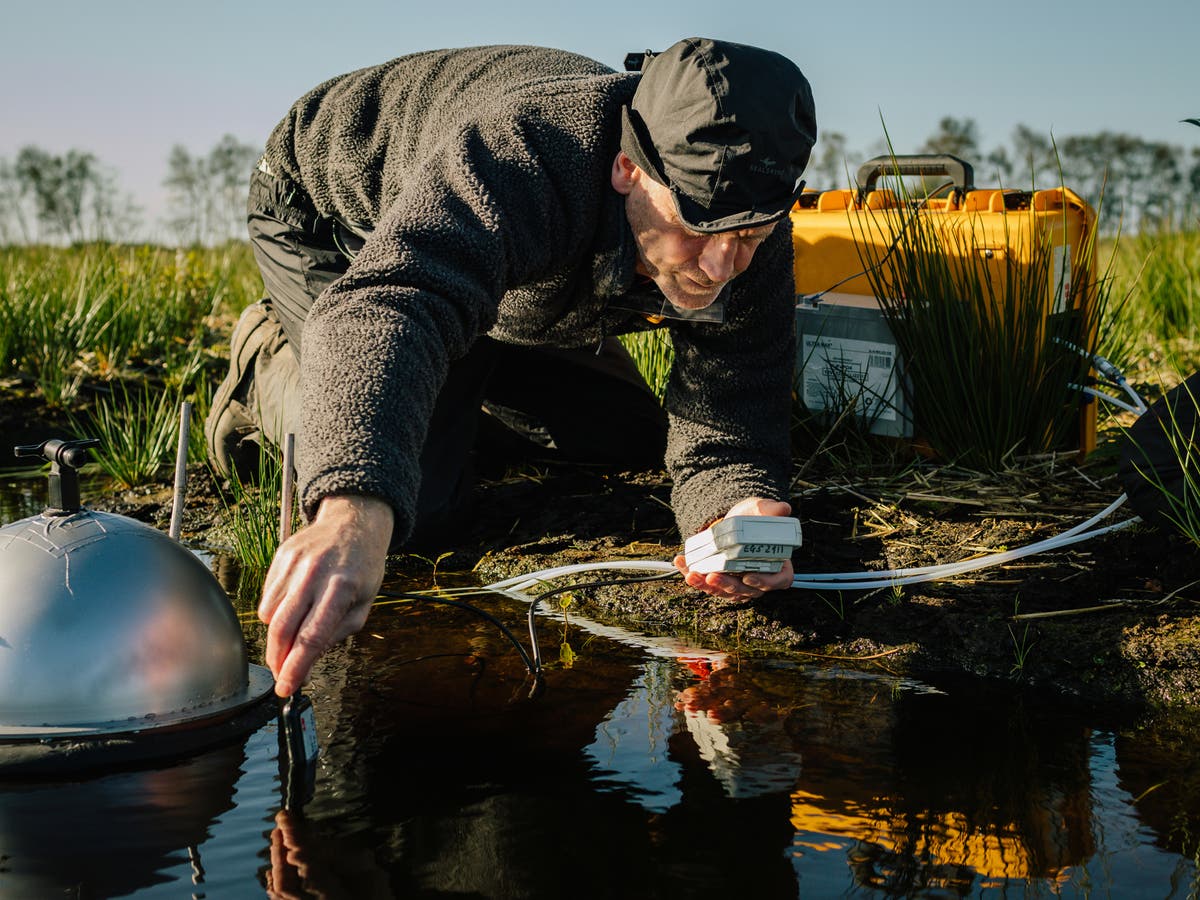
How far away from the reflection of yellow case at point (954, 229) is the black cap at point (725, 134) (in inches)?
53.2

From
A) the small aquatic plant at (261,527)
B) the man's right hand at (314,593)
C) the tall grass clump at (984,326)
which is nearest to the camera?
the man's right hand at (314,593)

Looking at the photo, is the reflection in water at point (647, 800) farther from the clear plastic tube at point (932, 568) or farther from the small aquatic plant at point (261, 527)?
the small aquatic plant at point (261, 527)

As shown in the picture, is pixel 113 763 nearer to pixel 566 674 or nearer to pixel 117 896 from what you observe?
pixel 117 896

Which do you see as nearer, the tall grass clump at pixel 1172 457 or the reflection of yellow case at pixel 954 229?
the tall grass clump at pixel 1172 457

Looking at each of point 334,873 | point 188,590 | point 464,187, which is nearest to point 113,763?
point 188,590

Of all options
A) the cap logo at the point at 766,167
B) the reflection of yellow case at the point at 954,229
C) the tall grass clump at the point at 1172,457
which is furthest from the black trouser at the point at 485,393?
the tall grass clump at the point at 1172,457

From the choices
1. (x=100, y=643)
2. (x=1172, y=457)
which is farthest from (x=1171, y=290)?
(x=100, y=643)

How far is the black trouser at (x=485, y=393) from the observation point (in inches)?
150

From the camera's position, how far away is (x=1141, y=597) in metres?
3.05

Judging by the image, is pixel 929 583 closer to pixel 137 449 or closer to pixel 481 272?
pixel 481 272

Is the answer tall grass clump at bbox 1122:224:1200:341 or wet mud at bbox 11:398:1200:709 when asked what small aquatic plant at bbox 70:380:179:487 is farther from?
tall grass clump at bbox 1122:224:1200:341

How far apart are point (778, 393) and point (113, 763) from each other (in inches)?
76.3

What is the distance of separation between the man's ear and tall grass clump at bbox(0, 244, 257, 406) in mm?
3862

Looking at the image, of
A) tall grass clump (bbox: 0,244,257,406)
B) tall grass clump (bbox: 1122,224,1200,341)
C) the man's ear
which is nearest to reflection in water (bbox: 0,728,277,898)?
the man's ear
